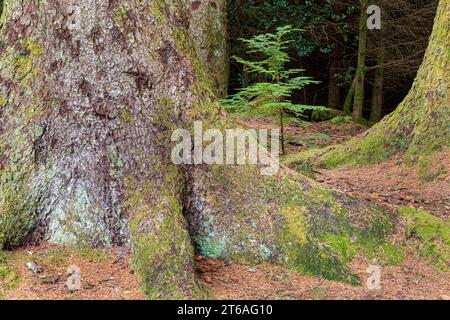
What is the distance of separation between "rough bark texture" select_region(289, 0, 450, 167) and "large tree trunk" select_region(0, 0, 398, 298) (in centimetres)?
331

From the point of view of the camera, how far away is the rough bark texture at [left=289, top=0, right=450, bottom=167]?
7.03 meters

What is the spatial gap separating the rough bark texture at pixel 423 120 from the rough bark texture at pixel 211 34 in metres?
4.70

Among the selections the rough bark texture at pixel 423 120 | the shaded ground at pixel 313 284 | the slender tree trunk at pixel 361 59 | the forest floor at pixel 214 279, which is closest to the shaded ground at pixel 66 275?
the forest floor at pixel 214 279

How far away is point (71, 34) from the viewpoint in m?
4.25

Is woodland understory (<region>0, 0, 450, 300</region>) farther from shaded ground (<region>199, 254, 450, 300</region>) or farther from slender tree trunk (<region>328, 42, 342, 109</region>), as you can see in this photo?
slender tree trunk (<region>328, 42, 342, 109</region>)

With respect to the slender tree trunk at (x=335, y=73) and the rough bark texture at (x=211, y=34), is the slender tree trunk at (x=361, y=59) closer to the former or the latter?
the rough bark texture at (x=211, y=34)

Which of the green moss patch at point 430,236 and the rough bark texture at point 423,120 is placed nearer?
the green moss patch at point 430,236

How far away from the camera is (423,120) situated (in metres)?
7.19

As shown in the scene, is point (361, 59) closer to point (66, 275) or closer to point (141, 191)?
point (141, 191)

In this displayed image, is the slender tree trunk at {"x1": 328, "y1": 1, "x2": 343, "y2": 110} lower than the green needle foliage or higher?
higher

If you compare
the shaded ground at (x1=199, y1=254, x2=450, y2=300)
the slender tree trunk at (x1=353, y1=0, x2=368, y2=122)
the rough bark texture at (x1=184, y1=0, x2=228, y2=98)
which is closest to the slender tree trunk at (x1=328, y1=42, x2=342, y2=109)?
the slender tree trunk at (x1=353, y1=0, x2=368, y2=122)

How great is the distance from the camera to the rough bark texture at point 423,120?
7031mm

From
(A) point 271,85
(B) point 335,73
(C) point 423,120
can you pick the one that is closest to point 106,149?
(A) point 271,85

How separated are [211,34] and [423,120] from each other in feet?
18.7
